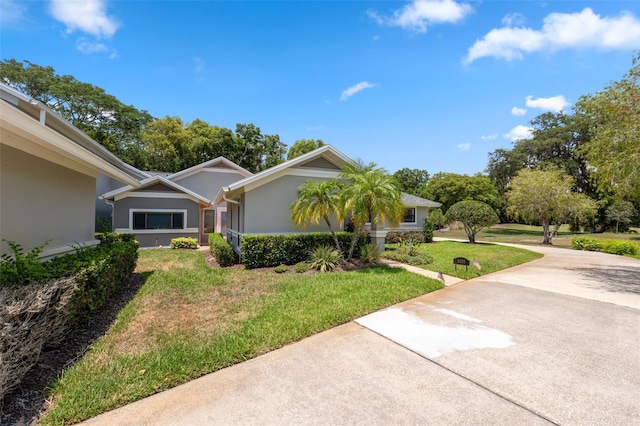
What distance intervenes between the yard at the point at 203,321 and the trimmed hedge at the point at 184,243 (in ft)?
19.9

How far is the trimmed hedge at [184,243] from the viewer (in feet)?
52.6

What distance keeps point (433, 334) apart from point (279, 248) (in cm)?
691

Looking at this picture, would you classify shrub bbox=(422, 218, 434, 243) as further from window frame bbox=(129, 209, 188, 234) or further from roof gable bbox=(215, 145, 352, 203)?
window frame bbox=(129, 209, 188, 234)

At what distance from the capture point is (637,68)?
9.09m

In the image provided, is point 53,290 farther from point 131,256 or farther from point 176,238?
point 176,238

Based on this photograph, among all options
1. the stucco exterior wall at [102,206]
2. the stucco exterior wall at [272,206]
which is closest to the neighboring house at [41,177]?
the stucco exterior wall at [272,206]

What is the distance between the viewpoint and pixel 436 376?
367 cm

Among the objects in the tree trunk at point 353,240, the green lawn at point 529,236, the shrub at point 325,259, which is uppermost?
the tree trunk at point 353,240

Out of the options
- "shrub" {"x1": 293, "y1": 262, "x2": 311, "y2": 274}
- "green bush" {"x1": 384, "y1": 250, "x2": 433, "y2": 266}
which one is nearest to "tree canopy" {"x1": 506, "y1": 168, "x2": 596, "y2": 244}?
"green bush" {"x1": 384, "y1": 250, "x2": 433, "y2": 266}

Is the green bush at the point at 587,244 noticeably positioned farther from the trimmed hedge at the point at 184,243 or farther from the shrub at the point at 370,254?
the trimmed hedge at the point at 184,243

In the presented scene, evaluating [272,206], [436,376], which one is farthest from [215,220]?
[436,376]

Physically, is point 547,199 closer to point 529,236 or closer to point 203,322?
point 529,236

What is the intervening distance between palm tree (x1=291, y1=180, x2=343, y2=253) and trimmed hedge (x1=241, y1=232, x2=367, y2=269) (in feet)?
2.37

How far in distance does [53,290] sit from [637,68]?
15.9 m
